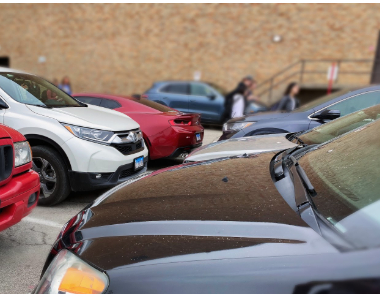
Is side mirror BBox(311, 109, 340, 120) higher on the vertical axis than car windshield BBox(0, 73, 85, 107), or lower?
lower

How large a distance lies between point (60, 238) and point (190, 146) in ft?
13.5

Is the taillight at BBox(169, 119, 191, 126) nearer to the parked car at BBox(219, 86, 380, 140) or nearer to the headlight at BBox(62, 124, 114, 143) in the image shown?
the parked car at BBox(219, 86, 380, 140)

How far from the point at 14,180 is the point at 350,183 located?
8.13 feet

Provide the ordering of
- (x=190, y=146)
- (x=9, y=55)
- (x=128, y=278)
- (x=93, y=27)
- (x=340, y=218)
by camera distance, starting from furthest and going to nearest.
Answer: (x=9, y=55)
(x=93, y=27)
(x=190, y=146)
(x=340, y=218)
(x=128, y=278)

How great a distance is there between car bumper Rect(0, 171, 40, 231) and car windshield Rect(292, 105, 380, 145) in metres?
2.64

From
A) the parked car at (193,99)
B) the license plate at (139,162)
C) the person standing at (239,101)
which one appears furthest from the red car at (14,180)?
the person standing at (239,101)

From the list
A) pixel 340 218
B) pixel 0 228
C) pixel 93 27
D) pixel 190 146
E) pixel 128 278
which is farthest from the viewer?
pixel 93 27

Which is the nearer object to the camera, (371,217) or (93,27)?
(371,217)

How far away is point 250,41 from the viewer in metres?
16.8

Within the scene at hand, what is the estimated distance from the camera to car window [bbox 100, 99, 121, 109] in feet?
20.1

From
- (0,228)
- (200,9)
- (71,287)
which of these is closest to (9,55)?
(200,9)

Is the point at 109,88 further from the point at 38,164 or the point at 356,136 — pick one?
the point at 356,136

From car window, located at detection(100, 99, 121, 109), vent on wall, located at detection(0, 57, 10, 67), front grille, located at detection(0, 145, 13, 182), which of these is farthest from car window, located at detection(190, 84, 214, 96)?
vent on wall, located at detection(0, 57, 10, 67)

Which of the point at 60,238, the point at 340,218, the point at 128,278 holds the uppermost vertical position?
the point at 340,218
